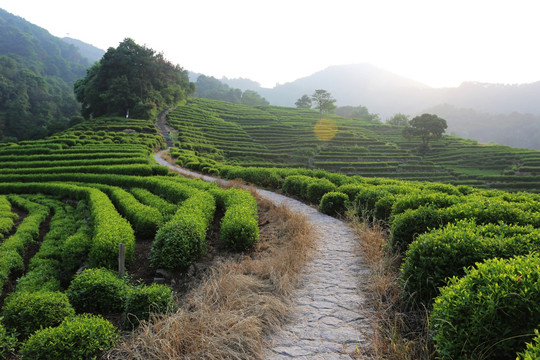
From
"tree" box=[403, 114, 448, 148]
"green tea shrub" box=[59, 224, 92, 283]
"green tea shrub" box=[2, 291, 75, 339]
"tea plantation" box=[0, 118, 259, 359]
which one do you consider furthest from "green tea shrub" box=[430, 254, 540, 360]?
"tree" box=[403, 114, 448, 148]

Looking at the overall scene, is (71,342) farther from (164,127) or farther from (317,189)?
(164,127)

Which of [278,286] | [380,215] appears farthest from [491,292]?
[380,215]

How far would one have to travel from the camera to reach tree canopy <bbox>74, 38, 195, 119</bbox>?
2175 inches

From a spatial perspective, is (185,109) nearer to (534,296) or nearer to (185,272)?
(185,272)

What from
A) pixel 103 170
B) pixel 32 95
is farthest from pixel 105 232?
pixel 32 95

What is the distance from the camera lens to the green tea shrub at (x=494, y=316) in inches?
116

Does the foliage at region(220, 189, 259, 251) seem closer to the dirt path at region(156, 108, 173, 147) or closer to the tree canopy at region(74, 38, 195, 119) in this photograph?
the dirt path at region(156, 108, 173, 147)

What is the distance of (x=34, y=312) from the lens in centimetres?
590

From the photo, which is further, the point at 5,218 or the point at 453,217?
the point at 5,218

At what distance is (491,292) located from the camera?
10.2 feet

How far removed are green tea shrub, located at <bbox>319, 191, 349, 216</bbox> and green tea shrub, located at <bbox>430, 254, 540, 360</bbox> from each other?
8299 mm

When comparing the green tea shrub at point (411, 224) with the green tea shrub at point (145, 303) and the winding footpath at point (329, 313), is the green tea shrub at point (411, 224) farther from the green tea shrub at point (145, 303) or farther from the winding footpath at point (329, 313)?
the green tea shrub at point (145, 303)

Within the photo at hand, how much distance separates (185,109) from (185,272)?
235 ft

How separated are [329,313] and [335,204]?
6.94 metres
